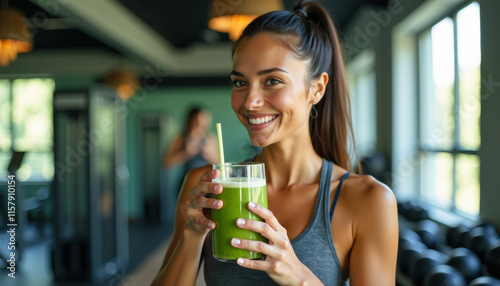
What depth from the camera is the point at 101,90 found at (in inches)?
192

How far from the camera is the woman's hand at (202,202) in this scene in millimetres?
983

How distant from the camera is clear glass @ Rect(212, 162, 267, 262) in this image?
987 mm

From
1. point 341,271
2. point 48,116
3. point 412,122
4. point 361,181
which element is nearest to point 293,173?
point 361,181

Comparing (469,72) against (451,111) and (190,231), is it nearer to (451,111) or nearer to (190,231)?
(451,111)

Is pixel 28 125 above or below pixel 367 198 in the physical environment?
above

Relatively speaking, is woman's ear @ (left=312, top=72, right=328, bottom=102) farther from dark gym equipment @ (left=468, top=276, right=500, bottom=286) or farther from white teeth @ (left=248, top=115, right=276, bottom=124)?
dark gym equipment @ (left=468, top=276, right=500, bottom=286)

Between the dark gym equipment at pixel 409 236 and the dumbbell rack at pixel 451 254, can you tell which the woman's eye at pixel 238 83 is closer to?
the dumbbell rack at pixel 451 254

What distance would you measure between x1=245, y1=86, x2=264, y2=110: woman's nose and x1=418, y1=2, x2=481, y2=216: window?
241cm

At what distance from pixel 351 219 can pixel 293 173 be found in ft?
0.78

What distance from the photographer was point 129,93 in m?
7.04

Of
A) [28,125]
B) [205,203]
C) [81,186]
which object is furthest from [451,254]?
[28,125]

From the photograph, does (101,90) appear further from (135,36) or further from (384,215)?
(384,215)

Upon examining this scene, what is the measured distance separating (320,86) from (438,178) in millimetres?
3684

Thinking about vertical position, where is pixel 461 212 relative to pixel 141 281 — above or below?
above
